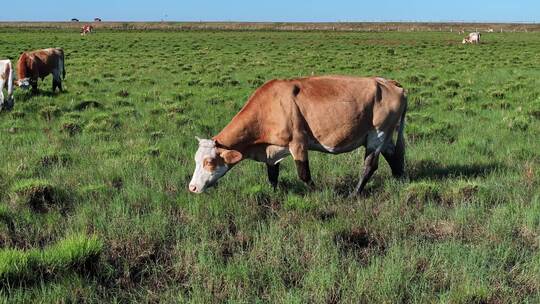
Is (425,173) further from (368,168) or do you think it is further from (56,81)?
(56,81)

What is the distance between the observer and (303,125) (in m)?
6.74

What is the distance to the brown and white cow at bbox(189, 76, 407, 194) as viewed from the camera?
6465mm

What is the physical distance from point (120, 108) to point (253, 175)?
7.03 metres

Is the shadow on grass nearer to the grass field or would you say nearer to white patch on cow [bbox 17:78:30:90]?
the grass field

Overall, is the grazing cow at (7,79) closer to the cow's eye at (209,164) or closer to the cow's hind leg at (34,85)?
the cow's hind leg at (34,85)

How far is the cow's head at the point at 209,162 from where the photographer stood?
6340mm

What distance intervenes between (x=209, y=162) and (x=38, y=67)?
12720 millimetres

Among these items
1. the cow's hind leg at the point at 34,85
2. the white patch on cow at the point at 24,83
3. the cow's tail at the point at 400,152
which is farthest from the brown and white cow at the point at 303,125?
the cow's hind leg at the point at 34,85

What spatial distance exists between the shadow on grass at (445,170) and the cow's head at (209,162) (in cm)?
282

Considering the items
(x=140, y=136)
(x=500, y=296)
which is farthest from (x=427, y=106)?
(x=500, y=296)

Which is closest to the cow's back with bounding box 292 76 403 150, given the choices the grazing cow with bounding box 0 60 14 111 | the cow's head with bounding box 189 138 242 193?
the cow's head with bounding box 189 138 242 193

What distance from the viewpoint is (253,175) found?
761 cm

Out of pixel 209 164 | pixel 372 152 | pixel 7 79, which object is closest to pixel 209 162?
pixel 209 164

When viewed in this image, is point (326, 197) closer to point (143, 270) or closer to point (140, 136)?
point (143, 270)
